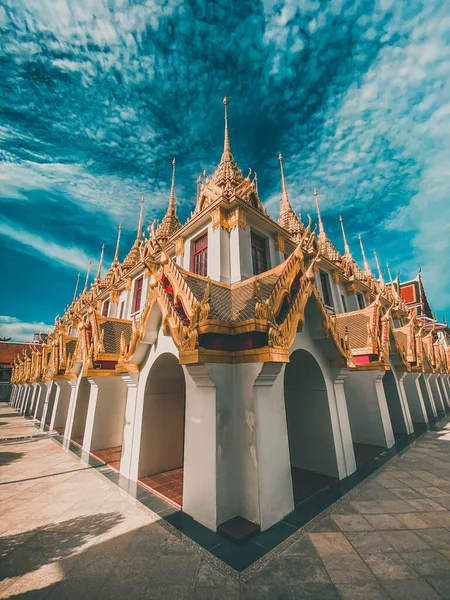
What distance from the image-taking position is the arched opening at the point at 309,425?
22.4 ft

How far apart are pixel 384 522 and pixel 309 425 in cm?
255

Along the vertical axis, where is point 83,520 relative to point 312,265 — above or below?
below

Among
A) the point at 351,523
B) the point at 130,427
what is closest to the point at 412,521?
the point at 351,523

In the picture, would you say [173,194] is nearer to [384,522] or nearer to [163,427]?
[163,427]

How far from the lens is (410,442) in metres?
10.5

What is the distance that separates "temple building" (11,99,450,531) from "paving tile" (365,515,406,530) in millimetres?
1433

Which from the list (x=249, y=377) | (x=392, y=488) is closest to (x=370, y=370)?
(x=392, y=488)

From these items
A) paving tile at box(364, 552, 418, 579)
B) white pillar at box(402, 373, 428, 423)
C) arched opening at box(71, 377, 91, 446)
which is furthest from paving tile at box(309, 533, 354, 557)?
white pillar at box(402, 373, 428, 423)

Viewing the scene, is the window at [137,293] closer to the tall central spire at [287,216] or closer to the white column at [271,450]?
the tall central spire at [287,216]

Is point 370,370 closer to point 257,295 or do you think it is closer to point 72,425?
point 257,295

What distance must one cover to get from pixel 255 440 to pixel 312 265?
13.1 feet

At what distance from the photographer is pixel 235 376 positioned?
545 centimetres

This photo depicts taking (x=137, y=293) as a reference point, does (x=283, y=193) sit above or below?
above

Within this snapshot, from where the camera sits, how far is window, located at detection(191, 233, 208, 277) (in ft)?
37.1
